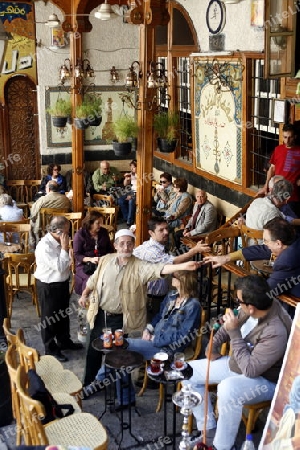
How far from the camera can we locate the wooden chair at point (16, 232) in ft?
26.3

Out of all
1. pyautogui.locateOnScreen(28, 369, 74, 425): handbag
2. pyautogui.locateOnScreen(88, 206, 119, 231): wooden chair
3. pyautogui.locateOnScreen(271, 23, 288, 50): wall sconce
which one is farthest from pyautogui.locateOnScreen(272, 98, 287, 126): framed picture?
pyautogui.locateOnScreen(28, 369, 74, 425): handbag

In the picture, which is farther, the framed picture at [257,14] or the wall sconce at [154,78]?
the framed picture at [257,14]

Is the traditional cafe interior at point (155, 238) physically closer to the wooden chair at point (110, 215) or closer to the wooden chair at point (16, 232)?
the wooden chair at point (16, 232)

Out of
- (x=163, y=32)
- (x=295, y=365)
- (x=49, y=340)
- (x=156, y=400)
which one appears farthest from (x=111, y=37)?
(x=295, y=365)

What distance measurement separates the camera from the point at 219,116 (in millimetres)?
9578

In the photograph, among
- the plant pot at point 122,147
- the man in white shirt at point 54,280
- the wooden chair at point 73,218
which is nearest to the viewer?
the man in white shirt at point 54,280

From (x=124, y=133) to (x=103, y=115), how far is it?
205 inches

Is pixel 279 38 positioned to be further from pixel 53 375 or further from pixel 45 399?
pixel 45 399

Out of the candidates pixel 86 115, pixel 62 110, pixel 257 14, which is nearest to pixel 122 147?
pixel 86 115

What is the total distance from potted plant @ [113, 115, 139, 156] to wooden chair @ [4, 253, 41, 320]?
182 centimetres

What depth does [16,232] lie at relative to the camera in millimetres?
8297

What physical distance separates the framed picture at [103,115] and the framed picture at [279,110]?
494 cm

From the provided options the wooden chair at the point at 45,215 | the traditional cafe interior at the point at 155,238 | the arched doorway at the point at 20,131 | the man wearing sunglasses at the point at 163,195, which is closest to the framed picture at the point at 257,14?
the traditional cafe interior at the point at 155,238

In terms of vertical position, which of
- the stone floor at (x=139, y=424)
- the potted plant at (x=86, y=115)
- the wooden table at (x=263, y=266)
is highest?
the potted plant at (x=86, y=115)
